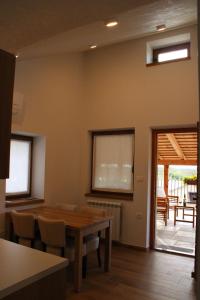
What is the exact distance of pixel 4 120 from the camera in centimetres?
135

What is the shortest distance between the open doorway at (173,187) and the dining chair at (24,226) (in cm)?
223

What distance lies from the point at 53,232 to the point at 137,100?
9.09 feet

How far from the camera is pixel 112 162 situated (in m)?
5.09

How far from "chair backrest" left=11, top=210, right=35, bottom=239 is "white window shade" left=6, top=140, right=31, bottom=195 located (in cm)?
93

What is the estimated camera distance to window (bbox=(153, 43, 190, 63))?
14.6 feet

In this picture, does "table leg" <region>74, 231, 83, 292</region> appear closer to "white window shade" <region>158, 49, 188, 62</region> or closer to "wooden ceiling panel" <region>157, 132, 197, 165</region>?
"wooden ceiling panel" <region>157, 132, 197, 165</region>

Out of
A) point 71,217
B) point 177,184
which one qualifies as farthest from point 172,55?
point 71,217

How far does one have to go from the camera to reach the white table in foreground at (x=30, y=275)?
1.26 m

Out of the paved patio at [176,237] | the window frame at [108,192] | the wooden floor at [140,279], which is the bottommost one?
→ the wooden floor at [140,279]

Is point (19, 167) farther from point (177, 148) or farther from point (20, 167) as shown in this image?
point (177, 148)

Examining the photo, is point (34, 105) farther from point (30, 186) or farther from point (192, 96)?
point (192, 96)

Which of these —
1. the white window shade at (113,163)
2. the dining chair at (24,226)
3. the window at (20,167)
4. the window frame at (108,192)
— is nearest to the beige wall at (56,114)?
the window at (20,167)

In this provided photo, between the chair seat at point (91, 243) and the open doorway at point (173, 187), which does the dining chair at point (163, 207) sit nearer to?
the open doorway at point (173, 187)

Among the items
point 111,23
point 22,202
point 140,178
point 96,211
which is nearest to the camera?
point 111,23
